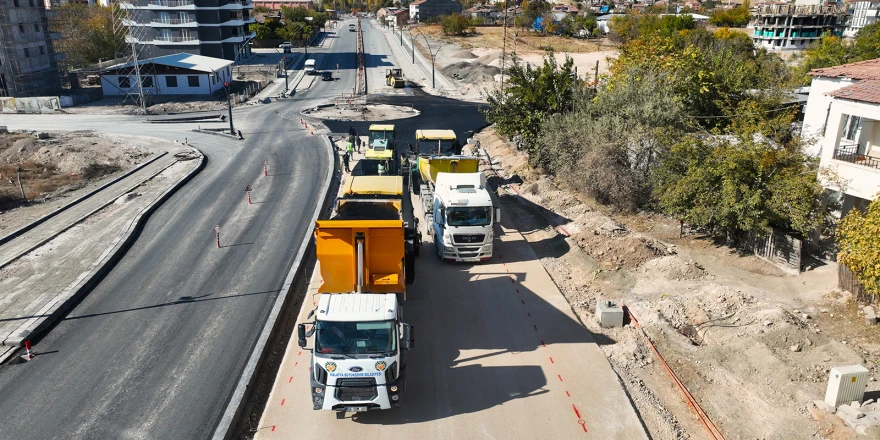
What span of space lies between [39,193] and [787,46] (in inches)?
4867

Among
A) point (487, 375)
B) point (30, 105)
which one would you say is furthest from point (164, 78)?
point (487, 375)

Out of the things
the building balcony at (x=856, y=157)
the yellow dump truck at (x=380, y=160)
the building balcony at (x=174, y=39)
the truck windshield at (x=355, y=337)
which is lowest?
the yellow dump truck at (x=380, y=160)

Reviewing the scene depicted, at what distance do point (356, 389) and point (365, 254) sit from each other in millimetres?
4160

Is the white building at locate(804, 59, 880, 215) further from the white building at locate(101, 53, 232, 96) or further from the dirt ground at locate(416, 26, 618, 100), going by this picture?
the white building at locate(101, 53, 232, 96)

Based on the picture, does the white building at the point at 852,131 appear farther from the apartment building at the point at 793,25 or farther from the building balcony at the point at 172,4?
the apartment building at the point at 793,25

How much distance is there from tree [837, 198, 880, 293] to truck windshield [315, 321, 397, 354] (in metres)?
11.7

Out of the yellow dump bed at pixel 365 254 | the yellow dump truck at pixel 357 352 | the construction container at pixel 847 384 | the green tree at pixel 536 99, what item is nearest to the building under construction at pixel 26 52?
the green tree at pixel 536 99

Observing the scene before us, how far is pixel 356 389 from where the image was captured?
1216cm

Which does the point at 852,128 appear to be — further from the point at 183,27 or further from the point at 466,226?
the point at 183,27

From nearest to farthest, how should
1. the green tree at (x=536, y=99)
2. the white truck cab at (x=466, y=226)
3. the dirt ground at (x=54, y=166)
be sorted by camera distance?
the white truck cab at (x=466, y=226)
the dirt ground at (x=54, y=166)
the green tree at (x=536, y=99)

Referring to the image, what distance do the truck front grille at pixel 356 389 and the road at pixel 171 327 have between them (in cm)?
283

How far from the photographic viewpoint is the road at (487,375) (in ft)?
41.0

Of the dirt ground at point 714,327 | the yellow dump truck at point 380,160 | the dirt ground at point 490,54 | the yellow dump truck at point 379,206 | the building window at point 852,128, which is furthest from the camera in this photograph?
the dirt ground at point 490,54

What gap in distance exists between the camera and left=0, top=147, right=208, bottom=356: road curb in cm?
1608
